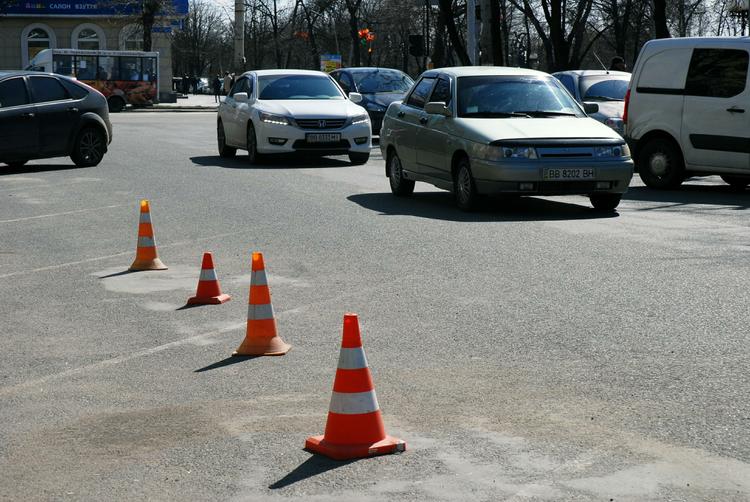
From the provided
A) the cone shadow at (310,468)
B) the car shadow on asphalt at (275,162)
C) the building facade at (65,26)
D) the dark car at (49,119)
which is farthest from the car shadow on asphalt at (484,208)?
the building facade at (65,26)

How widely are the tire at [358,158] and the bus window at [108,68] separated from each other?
3639 cm

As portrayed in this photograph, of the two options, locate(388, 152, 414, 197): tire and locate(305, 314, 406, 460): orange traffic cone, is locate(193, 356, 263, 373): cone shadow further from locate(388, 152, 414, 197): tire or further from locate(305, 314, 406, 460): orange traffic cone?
locate(388, 152, 414, 197): tire

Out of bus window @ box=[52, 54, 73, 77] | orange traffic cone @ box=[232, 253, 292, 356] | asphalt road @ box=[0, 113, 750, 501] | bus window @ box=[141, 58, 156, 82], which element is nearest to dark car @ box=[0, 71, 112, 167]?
asphalt road @ box=[0, 113, 750, 501]

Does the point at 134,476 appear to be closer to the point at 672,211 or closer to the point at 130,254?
the point at 130,254

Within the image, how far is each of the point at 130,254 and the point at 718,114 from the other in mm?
8314

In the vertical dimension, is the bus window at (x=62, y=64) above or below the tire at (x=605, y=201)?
above

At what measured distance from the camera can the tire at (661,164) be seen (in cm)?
1715

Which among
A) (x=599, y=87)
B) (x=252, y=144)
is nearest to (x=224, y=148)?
(x=252, y=144)

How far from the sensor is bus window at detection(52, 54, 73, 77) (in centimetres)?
5644

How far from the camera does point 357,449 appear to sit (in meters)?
5.06

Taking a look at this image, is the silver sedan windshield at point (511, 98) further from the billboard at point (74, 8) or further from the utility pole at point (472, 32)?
the billboard at point (74, 8)

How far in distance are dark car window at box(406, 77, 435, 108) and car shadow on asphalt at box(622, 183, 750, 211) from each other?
9.17 ft

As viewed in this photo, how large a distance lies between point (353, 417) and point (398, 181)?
11.4m

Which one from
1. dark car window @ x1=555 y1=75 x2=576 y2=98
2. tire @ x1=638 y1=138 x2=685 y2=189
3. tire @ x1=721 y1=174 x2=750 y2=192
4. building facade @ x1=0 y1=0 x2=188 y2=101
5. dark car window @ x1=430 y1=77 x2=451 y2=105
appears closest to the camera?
dark car window @ x1=430 y1=77 x2=451 y2=105
